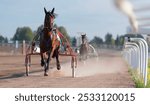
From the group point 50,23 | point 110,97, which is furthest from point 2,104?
point 50,23

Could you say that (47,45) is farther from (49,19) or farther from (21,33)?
(21,33)

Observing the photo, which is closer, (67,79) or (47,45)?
(67,79)

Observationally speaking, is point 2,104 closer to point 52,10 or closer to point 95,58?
point 52,10

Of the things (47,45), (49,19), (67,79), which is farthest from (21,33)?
(47,45)

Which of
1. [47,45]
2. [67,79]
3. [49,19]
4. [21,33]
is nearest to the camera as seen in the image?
[21,33]

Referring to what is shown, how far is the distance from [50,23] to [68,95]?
5393mm

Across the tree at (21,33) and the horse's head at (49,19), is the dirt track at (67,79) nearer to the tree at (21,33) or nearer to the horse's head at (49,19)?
the tree at (21,33)

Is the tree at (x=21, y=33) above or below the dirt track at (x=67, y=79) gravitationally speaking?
above

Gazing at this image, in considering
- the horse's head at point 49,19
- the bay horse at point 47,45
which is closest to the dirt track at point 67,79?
the bay horse at point 47,45

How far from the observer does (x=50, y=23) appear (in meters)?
12.4

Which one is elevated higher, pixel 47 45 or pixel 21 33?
pixel 21 33

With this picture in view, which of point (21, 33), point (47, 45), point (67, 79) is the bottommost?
point (67, 79)

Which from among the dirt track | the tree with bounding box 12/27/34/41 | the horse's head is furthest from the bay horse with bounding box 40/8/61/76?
the tree with bounding box 12/27/34/41

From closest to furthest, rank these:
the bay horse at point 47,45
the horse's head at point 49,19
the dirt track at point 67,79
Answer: the dirt track at point 67,79 → the horse's head at point 49,19 → the bay horse at point 47,45
